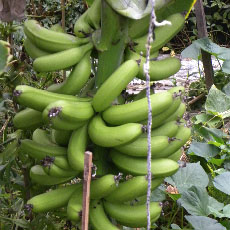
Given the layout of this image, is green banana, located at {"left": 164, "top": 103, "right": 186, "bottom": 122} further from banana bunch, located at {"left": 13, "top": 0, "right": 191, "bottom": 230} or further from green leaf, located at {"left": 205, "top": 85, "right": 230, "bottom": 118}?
green leaf, located at {"left": 205, "top": 85, "right": 230, "bottom": 118}

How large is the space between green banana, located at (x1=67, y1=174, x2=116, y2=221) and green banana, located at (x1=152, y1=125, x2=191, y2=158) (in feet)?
0.37

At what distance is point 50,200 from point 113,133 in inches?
8.6

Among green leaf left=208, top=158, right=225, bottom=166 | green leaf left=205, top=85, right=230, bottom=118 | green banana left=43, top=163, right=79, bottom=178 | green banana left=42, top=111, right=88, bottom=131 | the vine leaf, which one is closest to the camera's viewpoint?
green banana left=42, top=111, right=88, bottom=131

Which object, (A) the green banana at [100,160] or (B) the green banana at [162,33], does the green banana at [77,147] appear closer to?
(A) the green banana at [100,160]

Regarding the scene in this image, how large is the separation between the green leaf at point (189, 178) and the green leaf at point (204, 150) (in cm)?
20

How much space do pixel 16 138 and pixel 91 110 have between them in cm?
29

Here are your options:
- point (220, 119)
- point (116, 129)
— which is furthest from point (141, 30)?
point (220, 119)

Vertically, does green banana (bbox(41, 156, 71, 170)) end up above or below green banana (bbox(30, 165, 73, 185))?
above

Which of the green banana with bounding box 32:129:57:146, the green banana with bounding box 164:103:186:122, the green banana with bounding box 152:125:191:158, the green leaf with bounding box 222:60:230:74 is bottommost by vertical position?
the green leaf with bounding box 222:60:230:74

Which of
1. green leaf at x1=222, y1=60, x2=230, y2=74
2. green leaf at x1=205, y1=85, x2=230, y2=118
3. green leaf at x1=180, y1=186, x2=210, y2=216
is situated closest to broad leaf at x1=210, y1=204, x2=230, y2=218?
green leaf at x1=180, y1=186, x2=210, y2=216

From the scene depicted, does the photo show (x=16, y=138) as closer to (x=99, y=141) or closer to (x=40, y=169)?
(x=40, y=169)

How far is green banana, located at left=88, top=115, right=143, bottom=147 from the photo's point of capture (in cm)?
87

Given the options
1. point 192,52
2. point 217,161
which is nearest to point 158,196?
point 217,161

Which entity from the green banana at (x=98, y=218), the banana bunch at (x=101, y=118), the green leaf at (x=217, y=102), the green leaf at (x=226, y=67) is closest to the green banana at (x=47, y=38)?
the banana bunch at (x=101, y=118)
